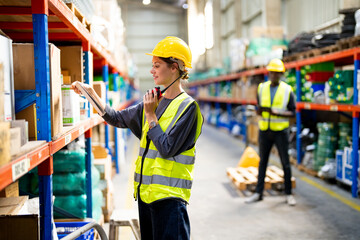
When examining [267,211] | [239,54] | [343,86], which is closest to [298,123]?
[343,86]

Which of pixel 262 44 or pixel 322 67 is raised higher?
pixel 262 44

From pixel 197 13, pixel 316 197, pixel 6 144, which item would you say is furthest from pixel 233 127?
pixel 197 13

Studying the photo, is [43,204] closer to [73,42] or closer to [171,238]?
[171,238]

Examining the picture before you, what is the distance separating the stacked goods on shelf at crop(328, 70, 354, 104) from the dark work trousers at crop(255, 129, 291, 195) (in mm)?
1576

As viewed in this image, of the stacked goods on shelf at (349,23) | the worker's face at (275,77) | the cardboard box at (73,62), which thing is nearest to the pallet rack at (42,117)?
the cardboard box at (73,62)

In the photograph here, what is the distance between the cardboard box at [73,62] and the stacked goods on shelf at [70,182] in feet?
3.06

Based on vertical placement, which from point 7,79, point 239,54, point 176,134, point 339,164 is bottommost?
point 339,164

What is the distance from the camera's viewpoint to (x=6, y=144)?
1533 millimetres

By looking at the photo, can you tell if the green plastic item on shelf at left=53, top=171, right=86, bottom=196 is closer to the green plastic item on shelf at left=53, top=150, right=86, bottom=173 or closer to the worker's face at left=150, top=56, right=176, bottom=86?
the green plastic item on shelf at left=53, top=150, right=86, bottom=173

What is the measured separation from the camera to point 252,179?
6.23 metres

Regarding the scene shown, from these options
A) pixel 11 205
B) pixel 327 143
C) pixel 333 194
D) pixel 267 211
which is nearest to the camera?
pixel 11 205

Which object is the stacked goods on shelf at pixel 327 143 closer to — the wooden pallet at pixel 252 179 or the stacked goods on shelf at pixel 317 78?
the stacked goods on shelf at pixel 317 78

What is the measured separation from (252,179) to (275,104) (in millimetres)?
1489

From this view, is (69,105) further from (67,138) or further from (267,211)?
(267,211)
